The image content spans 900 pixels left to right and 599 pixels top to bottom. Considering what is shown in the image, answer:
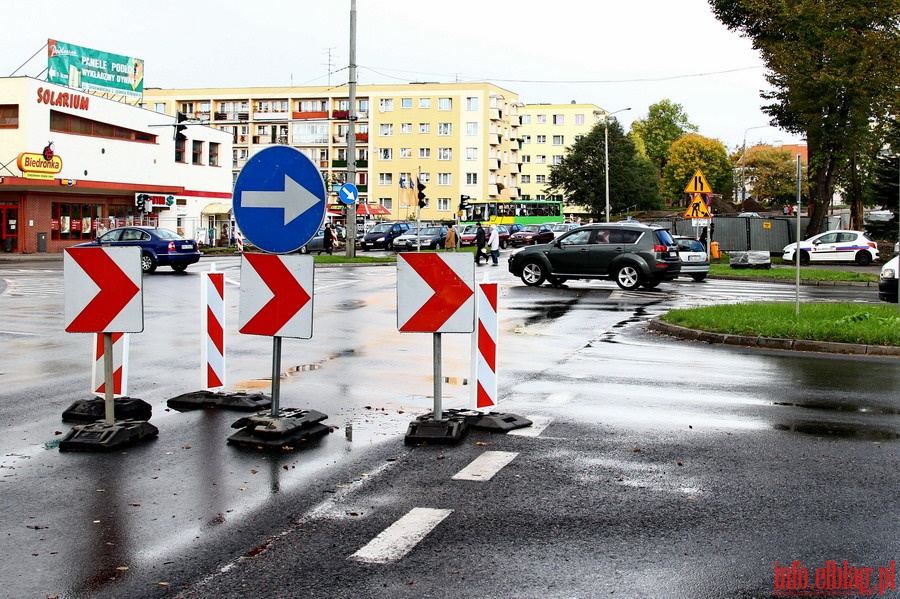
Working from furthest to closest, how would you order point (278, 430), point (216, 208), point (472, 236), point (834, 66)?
point (472, 236) → point (216, 208) → point (834, 66) → point (278, 430)

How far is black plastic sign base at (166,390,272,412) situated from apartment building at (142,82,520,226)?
102 m

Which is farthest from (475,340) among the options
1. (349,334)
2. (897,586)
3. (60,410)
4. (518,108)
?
(518,108)

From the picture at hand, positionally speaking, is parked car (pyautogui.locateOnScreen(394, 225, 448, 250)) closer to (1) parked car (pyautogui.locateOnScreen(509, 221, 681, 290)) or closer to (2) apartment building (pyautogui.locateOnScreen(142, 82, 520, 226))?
(1) parked car (pyautogui.locateOnScreen(509, 221, 681, 290))

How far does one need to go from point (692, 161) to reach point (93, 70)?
78.4 meters

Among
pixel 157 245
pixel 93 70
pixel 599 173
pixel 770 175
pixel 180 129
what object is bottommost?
pixel 157 245

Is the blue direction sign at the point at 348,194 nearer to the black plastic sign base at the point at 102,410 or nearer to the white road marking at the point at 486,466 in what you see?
the black plastic sign base at the point at 102,410

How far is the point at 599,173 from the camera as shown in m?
98.0

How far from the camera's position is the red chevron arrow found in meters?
7.88

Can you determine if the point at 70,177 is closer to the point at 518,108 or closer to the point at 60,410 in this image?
the point at 60,410

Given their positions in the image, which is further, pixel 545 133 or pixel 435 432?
pixel 545 133

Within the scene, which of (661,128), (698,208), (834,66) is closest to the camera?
(698,208)

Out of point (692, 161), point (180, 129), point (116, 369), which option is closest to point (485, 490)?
point (116, 369)

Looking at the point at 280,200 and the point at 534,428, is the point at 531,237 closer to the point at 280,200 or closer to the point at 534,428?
the point at 534,428

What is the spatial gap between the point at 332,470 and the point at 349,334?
882 centimetres
